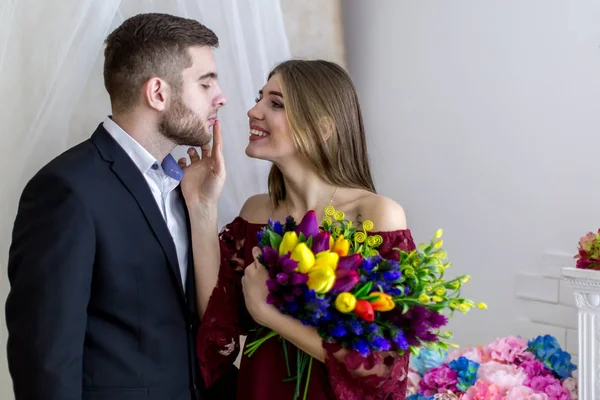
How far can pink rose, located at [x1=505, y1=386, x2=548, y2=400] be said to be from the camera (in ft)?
7.14

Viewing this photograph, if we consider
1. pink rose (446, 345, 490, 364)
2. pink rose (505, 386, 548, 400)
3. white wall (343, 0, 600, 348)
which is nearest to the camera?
pink rose (505, 386, 548, 400)

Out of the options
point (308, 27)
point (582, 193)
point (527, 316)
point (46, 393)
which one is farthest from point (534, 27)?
point (46, 393)

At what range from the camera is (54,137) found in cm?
191

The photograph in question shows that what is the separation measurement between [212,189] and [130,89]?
1.14 ft

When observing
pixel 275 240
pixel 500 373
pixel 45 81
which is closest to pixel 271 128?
pixel 275 240

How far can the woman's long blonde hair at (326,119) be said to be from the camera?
198cm

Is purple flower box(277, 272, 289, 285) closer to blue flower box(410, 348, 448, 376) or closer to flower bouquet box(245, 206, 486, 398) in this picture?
flower bouquet box(245, 206, 486, 398)

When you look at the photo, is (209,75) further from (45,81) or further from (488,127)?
(488,127)

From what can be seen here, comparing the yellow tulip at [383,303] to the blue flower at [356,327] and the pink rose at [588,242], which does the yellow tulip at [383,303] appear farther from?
the pink rose at [588,242]

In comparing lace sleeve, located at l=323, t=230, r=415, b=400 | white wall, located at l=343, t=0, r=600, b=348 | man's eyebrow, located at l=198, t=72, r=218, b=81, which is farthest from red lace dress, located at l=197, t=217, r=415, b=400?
white wall, located at l=343, t=0, r=600, b=348

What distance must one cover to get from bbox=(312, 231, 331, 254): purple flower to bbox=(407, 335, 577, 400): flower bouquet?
1.02 metres

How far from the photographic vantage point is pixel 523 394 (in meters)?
2.19

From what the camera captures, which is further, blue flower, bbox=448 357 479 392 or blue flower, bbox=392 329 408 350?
blue flower, bbox=448 357 479 392

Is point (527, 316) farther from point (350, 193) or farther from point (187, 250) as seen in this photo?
point (187, 250)
